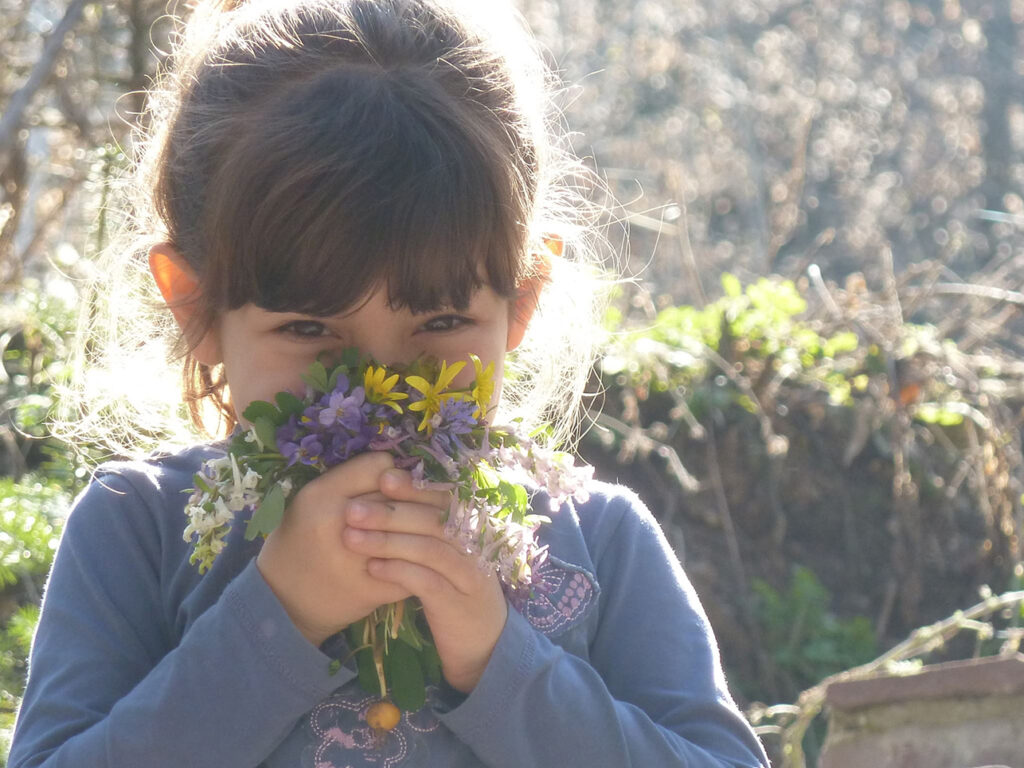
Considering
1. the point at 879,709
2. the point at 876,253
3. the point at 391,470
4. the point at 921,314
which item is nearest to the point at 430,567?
the point at 391,470

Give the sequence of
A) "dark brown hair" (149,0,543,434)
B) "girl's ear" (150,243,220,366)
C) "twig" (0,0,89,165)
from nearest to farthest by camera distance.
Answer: "dark brown hair" (149,0,543,434)
"girl's ear" (150,243,220,366)
"twig" (0,0,89,165)

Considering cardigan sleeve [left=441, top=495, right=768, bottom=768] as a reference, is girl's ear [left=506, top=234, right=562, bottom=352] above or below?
above

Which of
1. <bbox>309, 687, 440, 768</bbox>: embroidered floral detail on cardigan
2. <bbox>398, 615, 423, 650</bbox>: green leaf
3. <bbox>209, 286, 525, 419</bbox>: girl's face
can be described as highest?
<bbox>209, 286, 525, 419</bbox>: girl's face

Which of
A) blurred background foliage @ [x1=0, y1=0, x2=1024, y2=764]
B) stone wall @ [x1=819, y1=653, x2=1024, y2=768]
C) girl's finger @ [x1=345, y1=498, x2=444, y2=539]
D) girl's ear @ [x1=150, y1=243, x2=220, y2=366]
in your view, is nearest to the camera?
girl's finger @ [x1=345, y1=498, x2=444, y2=539]

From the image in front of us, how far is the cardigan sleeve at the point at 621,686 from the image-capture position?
5.10 feet

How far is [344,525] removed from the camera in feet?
4.77

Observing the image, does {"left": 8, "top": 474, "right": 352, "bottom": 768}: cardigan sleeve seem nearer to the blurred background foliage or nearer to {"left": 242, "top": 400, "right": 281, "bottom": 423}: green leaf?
{"left": 242, "top": 400, "right": 281, "bottom": 423}: green leaf

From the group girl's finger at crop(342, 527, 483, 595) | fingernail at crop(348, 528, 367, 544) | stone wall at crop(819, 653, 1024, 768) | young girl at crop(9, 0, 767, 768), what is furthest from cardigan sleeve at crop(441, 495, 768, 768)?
stone wall at crop(819, 653, 1024, 768)

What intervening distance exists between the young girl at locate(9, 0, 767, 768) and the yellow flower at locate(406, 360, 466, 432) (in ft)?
0.22

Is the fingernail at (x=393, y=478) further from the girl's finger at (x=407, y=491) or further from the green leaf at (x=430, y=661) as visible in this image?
the green leaf at (x=430, y=661)

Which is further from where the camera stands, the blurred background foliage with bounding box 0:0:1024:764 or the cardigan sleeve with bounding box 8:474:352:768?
the blurred background foliage with bounding box 0:0:1024:764

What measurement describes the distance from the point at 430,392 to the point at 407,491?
116 millimetres

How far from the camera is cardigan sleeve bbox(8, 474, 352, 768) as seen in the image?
4.86ft

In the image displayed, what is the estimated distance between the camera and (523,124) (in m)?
1.85
